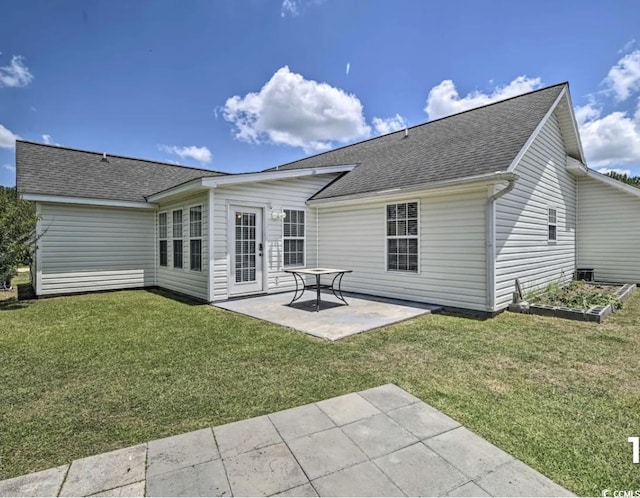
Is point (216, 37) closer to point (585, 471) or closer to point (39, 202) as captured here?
point (39, 202)

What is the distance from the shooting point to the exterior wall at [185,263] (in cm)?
762

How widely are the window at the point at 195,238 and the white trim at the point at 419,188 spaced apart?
9.79ft

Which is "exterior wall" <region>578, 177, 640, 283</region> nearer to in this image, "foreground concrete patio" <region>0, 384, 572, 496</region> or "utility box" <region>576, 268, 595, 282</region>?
"utility box" <region>576, 268, 595, 282</region>

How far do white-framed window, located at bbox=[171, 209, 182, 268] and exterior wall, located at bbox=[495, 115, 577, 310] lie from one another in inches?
304

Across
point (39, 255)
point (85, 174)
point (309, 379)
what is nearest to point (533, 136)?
point (309, 379)

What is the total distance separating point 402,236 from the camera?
24.8 feet

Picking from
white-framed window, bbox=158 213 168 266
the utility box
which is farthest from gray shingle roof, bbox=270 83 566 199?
the utility box

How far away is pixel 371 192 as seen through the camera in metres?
7.71

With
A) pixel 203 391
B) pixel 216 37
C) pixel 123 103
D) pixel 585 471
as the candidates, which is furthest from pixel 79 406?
pixel 123 103

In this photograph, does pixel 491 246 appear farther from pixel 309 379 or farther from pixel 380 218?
pixel 309 379

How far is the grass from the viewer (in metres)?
2.27

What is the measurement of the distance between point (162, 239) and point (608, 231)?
546 inches

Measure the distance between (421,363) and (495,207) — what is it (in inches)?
150

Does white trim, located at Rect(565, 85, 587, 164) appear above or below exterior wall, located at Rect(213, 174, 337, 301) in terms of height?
above
